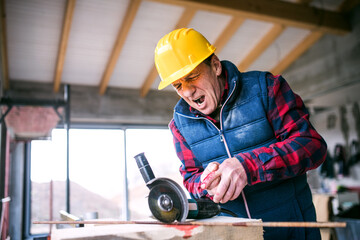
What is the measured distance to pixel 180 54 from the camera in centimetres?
142

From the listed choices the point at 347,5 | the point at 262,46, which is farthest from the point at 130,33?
the point at 347,5

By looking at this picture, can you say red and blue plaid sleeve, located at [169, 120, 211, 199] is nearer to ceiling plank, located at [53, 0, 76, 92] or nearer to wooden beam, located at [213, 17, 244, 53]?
ceiling plank, located at [53, 0, 76, 92]

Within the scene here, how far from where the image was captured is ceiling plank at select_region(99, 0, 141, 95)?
5434 mm

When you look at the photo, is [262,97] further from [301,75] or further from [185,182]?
[301,75]

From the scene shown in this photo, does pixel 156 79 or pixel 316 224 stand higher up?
pixel 156 79

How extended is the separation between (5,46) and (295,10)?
5.51 meters

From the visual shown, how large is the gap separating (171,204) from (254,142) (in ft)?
1.82

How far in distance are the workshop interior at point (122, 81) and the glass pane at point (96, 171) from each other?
3 centimetres

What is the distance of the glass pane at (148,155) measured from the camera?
8.23 m

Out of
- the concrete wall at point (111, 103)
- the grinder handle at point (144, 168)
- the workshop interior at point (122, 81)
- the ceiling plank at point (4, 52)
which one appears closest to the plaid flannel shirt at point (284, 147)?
the grinder handle at point (144, 168)

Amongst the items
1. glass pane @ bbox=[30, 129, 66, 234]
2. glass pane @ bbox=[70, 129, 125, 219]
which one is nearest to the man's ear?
glass pane @ bbox=[30, 129, 66, 234]

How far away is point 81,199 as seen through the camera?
863 centimetres

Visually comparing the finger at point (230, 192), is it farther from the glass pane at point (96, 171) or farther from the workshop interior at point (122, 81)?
the glass pane at point (96, 171)

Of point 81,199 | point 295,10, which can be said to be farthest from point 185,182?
point 81,199
